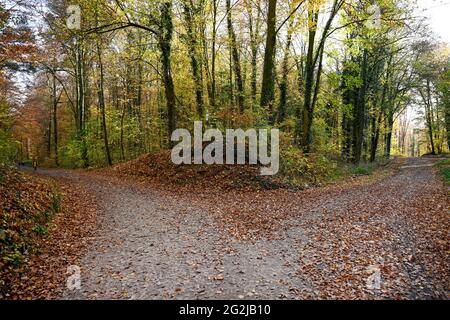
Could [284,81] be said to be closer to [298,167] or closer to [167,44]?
[167,44]

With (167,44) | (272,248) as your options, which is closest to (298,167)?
(272,248)

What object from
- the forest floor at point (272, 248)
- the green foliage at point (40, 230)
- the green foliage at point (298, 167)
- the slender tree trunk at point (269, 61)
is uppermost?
the slender tree trunk at point (269, 61)

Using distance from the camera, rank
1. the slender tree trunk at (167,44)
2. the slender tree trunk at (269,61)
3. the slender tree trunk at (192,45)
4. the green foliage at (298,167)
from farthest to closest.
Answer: the slender tree trunk at (192,45), the slender tree trunk at (167,44), the slender tree trunk at (269,61), the green foliage at (298,167)

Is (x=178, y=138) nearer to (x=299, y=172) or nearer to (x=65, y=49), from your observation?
(x=299, y=172)

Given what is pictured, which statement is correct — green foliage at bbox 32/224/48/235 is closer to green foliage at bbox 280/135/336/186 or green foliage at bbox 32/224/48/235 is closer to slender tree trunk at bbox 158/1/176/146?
green foliage at bbox 280/135/336/186

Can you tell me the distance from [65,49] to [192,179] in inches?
679

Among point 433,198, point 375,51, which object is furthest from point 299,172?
point 375,51

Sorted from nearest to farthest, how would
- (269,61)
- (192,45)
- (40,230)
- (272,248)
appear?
(272,248)
(40,230)
(269,61)
(192,45)

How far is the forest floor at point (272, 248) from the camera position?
189 inches

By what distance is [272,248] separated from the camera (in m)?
6.59

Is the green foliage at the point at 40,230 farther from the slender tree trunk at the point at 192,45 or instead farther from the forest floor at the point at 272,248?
the slender tree trunk at the point at 192,45

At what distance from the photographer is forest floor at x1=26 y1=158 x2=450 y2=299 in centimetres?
481

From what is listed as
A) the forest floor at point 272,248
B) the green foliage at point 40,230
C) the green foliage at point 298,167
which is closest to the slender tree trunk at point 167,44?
the green foliage at point 298,167

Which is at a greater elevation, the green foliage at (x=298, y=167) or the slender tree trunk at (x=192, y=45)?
the slender tree trunk at (x=192, y=45)
